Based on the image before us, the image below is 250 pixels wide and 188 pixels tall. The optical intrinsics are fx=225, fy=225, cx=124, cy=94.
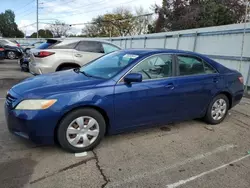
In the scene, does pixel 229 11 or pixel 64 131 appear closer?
pixel 64 131

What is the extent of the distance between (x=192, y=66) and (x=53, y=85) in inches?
99.4

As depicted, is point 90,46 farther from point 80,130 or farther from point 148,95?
point 80,130

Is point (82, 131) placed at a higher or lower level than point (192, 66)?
lower

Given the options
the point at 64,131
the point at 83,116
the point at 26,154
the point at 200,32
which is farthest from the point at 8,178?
the point at 200,32

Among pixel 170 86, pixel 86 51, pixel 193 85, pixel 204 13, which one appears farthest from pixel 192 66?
pixel 204 13

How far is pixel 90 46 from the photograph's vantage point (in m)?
7.54

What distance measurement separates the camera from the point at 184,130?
4270mm

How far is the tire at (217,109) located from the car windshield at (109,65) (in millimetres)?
1912

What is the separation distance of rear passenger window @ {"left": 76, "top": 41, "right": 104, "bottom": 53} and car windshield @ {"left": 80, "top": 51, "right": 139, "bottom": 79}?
3166mm

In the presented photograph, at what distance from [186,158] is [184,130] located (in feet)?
3.51

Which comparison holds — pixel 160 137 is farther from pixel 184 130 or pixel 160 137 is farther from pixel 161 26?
pixel 161 26

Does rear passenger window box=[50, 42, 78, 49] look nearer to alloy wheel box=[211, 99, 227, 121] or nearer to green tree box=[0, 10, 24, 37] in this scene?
alloy wheel box=[211, 99, 227, 121]

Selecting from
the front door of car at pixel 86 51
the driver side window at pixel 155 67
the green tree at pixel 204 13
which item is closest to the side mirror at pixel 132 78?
the driver side window at pixel 155 67

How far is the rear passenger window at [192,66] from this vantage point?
4039 mm
